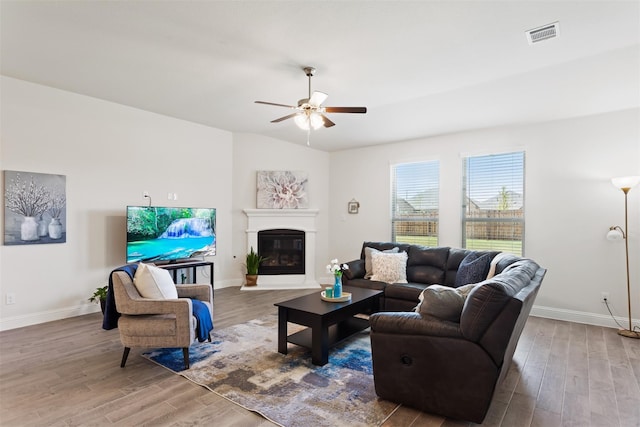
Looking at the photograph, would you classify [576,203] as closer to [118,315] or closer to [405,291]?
[405,291]

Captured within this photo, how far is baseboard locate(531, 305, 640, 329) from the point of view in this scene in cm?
427

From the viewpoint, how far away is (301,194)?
22.2 feet

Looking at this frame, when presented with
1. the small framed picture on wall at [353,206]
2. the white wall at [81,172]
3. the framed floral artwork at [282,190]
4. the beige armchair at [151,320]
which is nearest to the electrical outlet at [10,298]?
the white wall at [81,172]

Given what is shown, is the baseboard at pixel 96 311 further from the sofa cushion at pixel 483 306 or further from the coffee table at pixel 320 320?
the sofa cushion at pixel 483 306

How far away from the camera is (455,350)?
7.06 ft

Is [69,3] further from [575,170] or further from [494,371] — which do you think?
[575,170]

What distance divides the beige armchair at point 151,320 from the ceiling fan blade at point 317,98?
2.20m

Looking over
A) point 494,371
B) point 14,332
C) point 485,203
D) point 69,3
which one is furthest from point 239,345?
point 485,203

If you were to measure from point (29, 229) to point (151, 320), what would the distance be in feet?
7.91

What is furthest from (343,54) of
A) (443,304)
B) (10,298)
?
(10,298)

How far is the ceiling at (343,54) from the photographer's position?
2.58 meters

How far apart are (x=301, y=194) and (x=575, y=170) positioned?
4440mm

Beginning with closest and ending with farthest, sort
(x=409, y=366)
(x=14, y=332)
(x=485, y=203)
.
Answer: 1. (x=409, y=366)
2. (x=14, y=332)
3. (x=485, y=203)

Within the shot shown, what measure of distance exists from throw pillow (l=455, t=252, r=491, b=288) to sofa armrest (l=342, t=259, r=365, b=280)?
132 centimetres
